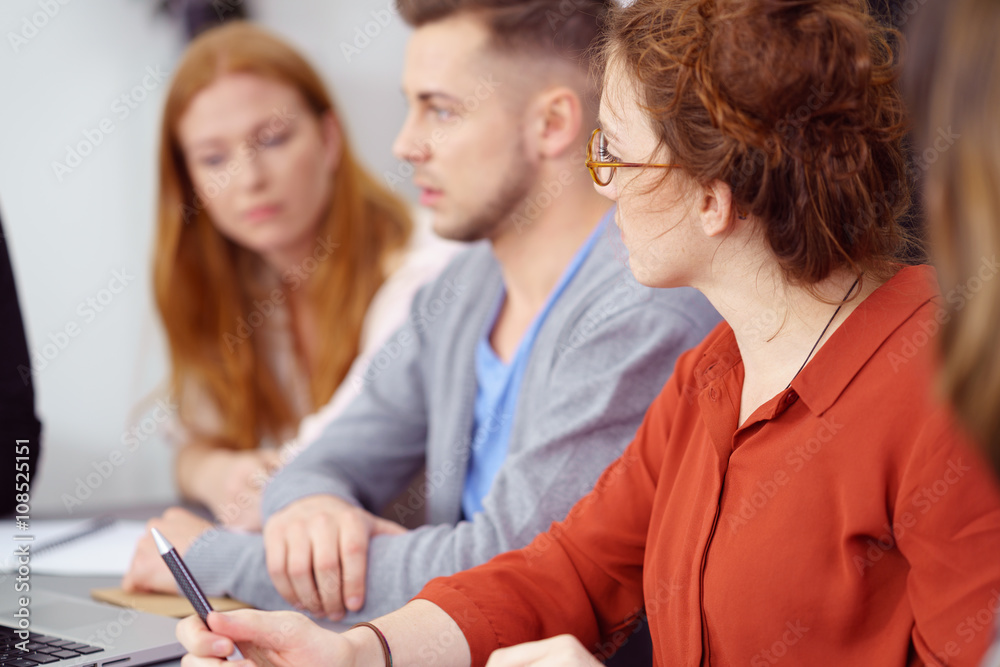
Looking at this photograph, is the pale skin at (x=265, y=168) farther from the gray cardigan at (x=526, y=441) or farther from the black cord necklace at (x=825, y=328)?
the black cord necklace at (x=825, y=328)

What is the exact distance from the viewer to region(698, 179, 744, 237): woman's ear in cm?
80

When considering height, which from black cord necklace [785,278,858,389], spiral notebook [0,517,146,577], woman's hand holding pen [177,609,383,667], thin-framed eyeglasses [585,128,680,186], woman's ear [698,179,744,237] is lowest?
spiral notebook [0,517,146,577]

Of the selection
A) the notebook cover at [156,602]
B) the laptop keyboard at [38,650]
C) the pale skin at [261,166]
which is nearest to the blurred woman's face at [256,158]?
the pale skin at [261,166]

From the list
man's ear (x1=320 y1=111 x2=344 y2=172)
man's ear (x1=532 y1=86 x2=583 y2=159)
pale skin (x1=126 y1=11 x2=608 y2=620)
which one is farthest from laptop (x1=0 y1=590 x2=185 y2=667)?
man's ear (x1=320 y1=111 x2=344 y2=172)

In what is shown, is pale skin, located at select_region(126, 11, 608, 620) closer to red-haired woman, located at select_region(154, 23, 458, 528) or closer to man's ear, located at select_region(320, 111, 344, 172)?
red-haired woman, located at select_region(154, 23, 458, 528)

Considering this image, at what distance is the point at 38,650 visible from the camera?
0.95 meters

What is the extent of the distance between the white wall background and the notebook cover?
1399mm

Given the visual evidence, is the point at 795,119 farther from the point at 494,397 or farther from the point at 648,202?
the point at 494,397

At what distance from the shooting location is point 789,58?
0.73 m

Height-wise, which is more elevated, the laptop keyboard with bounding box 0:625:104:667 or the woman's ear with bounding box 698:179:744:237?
the woman's ear with bounding box 698:179:744:237

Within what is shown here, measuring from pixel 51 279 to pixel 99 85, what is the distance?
588mm

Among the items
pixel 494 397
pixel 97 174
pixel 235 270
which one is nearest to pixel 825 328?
pixel 494 397

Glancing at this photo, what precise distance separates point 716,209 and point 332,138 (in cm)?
170

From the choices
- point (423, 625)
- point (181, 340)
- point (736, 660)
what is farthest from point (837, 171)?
point (181, 340)
